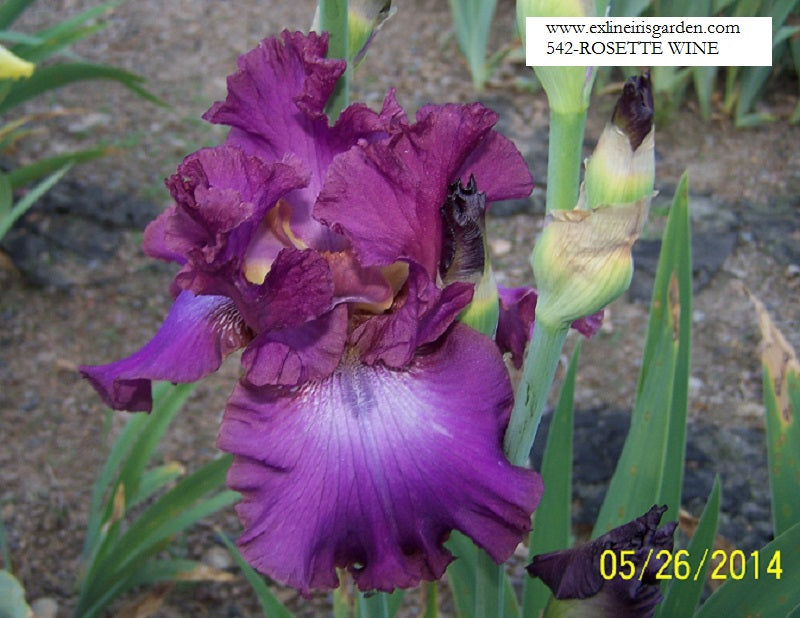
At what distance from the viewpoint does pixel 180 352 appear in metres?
0.74

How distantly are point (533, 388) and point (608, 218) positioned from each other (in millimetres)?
149

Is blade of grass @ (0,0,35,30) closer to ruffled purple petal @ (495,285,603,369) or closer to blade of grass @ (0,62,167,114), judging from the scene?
blade of grass @ (0,62,167,114)

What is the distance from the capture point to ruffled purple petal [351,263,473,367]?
0.67 m

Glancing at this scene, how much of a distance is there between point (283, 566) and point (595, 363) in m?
1.60

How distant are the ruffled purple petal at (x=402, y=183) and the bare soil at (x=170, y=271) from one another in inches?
42.4

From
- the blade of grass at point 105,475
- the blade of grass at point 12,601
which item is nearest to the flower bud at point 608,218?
the blade of grass at point 12,601

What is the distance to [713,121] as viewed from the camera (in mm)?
2898

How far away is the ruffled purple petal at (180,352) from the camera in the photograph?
72cm

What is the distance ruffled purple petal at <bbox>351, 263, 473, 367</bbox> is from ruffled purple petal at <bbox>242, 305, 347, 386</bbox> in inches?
1.4

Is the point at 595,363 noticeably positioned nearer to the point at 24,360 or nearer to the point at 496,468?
the point at 24,360

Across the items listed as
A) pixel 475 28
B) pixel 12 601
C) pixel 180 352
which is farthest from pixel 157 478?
pixel 475 28

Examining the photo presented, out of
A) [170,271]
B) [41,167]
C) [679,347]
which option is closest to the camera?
[679,347]

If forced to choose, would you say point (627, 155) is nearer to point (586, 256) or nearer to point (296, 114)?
point (586, 256)
